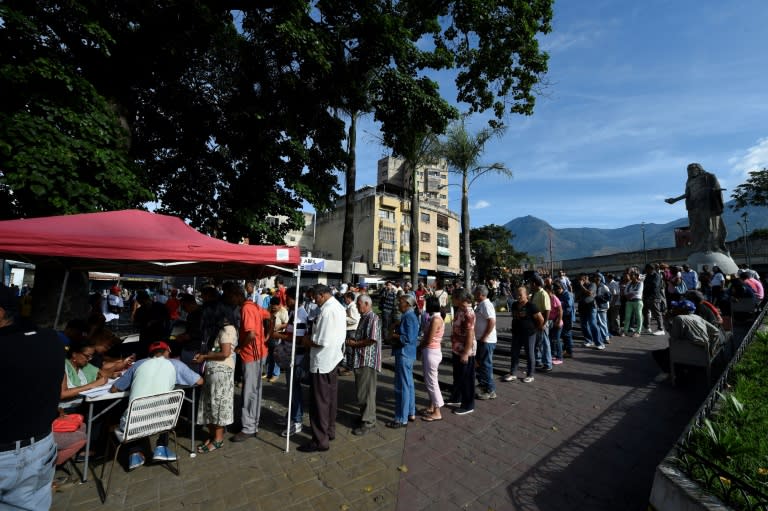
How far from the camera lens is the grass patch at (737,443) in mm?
2559

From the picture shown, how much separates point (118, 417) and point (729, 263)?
22910 millimetres

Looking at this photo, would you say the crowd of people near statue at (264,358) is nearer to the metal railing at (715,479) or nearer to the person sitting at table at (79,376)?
the person sitting at table at (79,376)

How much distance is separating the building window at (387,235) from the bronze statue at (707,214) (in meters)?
31.4

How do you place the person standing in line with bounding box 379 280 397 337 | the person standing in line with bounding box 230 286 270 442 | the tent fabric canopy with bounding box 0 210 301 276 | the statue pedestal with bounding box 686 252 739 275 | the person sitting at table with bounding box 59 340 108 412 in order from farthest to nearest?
the statue pedestal with bounding box 686 252 739 275 → the person standing in line with bounding box 379 280 397 337 → the person standing in line with bounding box 230 286 270 442 → the tent fabric canopy with bounding box 0 210 301 276 → the person sitting at table with bounding box 59 340 108 412

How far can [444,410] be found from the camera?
18.3ft

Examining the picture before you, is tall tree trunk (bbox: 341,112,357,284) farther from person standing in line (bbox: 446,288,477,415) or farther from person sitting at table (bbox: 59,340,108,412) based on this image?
person sitting at table (bbox: 59,340,108,412)

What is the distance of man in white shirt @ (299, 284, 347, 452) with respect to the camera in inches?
169

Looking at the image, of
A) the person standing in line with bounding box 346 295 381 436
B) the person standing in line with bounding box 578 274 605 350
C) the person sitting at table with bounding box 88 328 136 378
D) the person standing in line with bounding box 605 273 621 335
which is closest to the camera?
the person sitting at table with bounding box 88 328 136 378

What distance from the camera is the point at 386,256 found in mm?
45625

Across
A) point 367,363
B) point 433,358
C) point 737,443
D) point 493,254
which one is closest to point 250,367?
point 367,363

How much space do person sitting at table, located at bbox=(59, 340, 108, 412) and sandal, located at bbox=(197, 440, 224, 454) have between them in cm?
133

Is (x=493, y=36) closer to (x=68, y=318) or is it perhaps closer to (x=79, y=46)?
(x=79, y=46)

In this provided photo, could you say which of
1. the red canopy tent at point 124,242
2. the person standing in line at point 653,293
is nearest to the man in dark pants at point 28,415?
the red canopy tent at point 124,242

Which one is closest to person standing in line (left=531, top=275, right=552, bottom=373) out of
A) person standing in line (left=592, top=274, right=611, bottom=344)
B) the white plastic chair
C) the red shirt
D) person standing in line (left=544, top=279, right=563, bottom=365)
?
person standing in line (left=544, top=279, right=563, bottom=365)
